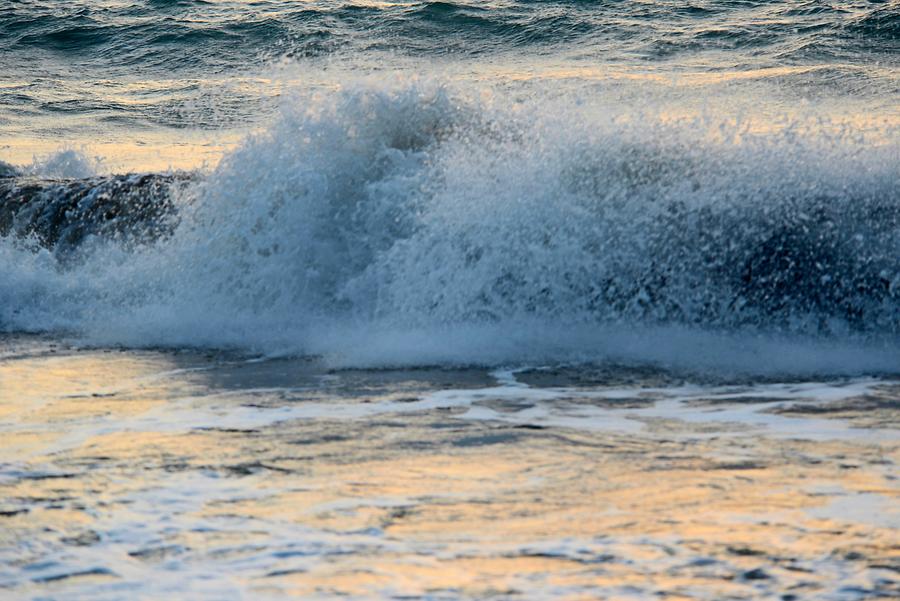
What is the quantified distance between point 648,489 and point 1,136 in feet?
46.5

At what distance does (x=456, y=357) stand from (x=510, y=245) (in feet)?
3.42

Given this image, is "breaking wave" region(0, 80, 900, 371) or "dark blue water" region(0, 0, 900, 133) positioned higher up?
"dark blue water" region(0, 0, 900, 133)

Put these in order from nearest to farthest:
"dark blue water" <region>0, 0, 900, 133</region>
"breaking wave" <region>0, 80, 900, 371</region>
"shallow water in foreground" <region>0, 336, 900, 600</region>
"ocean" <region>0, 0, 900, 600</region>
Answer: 1. "shallow water in foreground" <region>0, 336, 900, 600</region>
2. "ocean" <region>0, 0, 900, 600</region>
3. "breaking wave" <region>0, 80, 900, 371</region>
4. "dark blue water" <region>0, 0, 900, 133</region>

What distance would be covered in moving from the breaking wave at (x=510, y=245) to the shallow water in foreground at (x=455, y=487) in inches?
34.7

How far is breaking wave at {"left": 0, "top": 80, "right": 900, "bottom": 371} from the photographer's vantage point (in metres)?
6.37

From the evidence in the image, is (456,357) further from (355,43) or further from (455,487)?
(355,43)

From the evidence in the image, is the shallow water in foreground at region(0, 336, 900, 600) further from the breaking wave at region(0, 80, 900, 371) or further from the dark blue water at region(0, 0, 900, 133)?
the dark blue water at region(0, 0, 900, 133)

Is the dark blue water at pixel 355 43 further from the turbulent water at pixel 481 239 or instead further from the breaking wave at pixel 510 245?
the breaking wave at pixel 510 245

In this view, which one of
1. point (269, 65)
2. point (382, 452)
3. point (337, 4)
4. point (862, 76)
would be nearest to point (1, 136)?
point (269, 65)

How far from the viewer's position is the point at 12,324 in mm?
7695

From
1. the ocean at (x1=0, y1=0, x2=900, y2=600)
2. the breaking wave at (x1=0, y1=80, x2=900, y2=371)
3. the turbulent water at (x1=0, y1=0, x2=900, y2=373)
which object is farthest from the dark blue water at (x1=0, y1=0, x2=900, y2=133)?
the breaking wave at (x1=0, y1=80, x2=900, y2=371)

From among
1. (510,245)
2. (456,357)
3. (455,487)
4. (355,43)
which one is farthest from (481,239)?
(355,43)

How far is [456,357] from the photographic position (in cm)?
602

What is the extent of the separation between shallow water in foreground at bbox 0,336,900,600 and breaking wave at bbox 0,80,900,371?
0.88 metres
